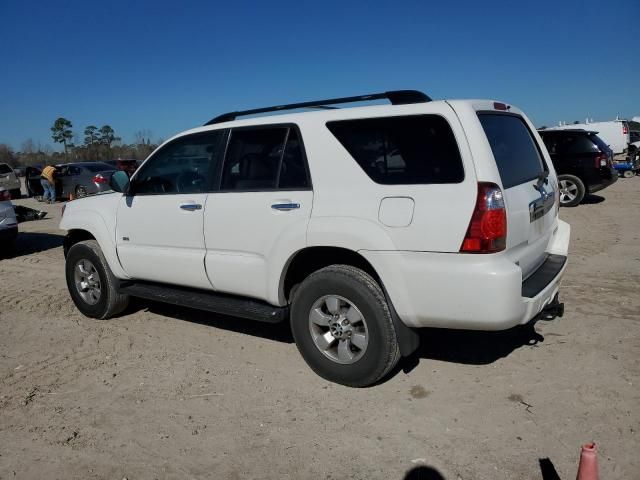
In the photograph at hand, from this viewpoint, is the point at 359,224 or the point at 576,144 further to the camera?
the point at 576,144

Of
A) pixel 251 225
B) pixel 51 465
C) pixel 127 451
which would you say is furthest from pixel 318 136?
pixel 51 465

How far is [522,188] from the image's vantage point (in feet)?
11.2

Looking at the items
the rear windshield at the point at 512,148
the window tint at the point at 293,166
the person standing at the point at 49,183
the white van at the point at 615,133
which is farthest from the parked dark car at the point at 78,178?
the white van at the point at 615,133

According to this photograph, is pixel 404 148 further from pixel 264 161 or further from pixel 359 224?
pixel 264 161

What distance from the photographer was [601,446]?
2.84 meters

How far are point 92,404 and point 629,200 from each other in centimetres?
1314

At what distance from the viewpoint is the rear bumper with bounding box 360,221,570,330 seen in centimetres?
296

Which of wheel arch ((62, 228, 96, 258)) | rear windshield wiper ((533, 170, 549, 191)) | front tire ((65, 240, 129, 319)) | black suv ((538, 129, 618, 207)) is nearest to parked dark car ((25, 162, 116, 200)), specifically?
wheel arch ((62, 228, 96, 258))

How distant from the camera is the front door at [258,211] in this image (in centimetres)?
365

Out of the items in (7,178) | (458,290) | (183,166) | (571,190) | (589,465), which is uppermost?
(183,166)

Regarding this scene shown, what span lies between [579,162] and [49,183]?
18382 mm

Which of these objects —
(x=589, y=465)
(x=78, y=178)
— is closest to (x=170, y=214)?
(x=589, y=465)

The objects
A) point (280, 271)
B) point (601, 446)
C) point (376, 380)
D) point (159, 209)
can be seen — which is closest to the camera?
point (601, 446)

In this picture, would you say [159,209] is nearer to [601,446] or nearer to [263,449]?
[263,449]
